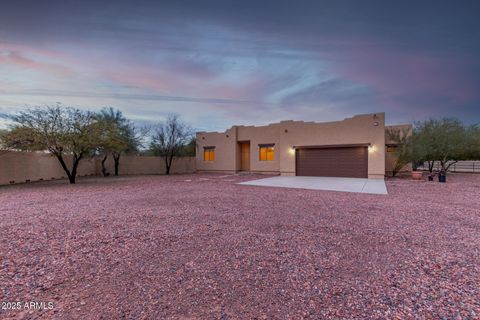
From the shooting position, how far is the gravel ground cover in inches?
79.0

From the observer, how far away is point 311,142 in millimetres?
15211

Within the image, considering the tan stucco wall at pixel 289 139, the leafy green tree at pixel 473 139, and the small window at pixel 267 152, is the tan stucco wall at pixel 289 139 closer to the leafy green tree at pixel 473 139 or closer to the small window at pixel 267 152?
the small window at pixel 267 152

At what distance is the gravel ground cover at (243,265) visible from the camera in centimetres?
201

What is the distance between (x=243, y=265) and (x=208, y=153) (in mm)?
19161

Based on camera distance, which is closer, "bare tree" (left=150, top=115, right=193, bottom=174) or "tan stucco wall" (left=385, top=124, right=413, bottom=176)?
"tan stucco wall" (left=385, top=124, right=413, bottom=176)

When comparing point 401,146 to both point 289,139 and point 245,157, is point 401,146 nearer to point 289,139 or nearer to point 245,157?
point 289,139

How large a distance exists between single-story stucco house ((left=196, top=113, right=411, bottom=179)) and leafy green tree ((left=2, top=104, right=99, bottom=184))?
10740mm

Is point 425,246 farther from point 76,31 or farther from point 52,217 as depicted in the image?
point 76,31

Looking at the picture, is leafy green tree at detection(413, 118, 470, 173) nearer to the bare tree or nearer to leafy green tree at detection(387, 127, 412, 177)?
leafy green tree at detection(387, 127, 412, 177)

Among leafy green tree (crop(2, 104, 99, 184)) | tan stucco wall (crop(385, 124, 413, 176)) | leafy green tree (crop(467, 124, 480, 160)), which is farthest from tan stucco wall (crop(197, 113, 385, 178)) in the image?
leafy green tree (crop(2, 104, 99, 184))

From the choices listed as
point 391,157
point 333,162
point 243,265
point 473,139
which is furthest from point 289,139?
point 243,265

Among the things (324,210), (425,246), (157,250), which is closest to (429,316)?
(425,246)

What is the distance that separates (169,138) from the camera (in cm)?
2127

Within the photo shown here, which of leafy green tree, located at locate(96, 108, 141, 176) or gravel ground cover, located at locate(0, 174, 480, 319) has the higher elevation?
leafy green tree, located at locate(96, 108, 141, 176)
